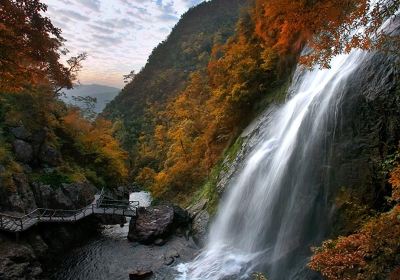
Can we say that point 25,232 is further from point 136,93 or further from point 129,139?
point 136,93

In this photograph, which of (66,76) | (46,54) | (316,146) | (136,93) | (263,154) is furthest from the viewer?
(136,93)

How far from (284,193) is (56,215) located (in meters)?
15.6

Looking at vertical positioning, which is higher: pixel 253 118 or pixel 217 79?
pixel 217 79

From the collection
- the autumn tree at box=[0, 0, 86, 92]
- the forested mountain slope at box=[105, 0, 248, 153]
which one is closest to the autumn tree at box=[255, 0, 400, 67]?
the autumn tree at box=[0, 0, 86, 92]

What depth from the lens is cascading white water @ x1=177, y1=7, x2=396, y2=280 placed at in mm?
12898

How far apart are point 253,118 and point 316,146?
9.61m

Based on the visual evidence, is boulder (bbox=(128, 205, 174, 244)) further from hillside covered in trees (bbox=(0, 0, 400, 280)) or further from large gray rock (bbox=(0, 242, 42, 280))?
large gray rock (bbox=(0, 242, 42, 280))

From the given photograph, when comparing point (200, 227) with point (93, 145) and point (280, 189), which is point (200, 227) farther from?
point (93, 145)

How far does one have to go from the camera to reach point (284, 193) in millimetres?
14469

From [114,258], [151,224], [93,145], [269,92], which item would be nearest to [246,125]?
[269,92]

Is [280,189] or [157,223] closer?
[280,189]

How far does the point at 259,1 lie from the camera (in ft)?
84.2

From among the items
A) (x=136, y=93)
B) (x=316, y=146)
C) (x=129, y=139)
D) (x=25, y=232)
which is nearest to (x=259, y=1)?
(x=316, y=146)

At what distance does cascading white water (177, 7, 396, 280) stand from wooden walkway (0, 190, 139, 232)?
27.6 ft
